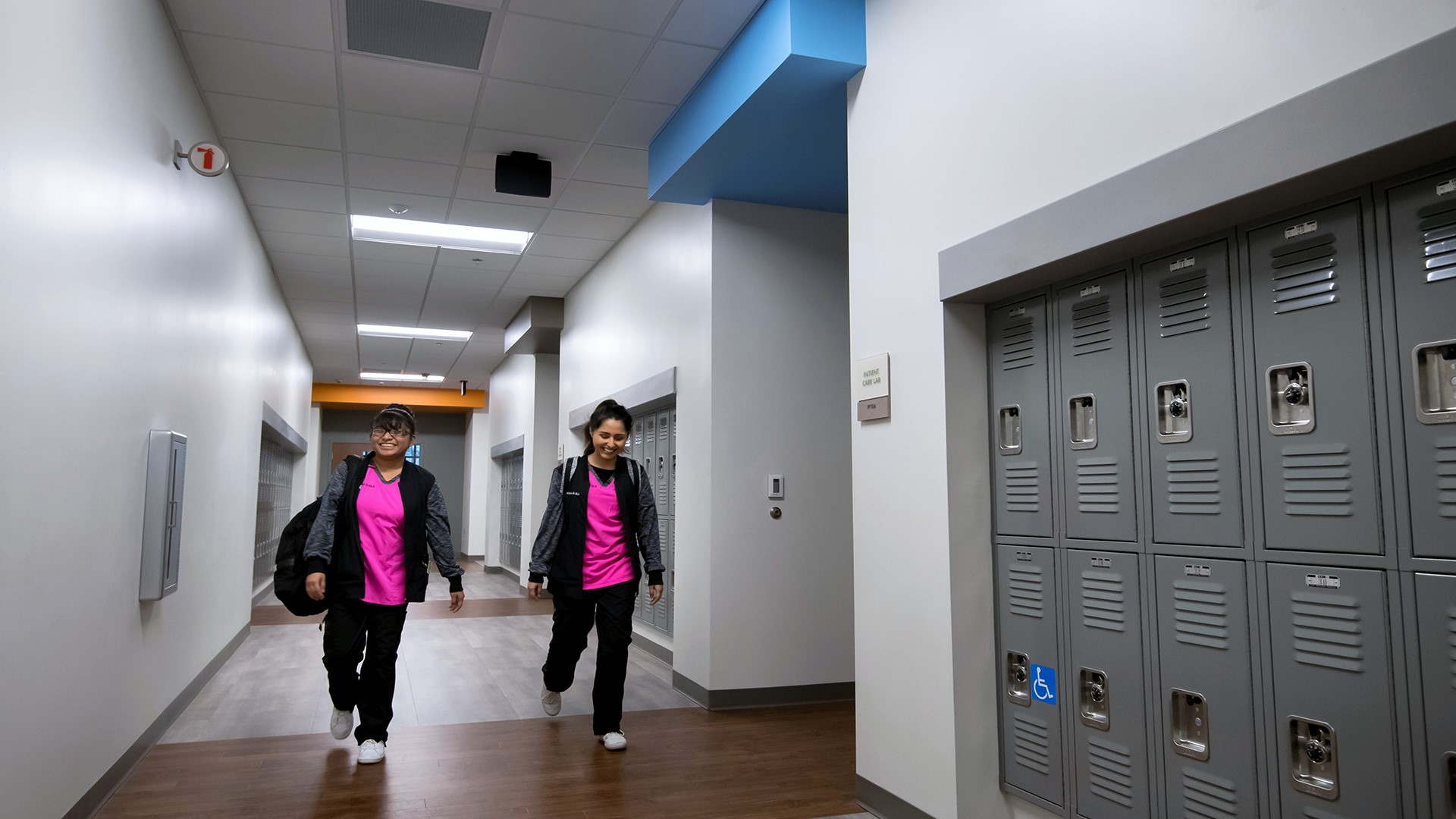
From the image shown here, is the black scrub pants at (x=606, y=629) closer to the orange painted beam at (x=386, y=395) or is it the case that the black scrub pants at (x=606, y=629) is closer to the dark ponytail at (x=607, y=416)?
the dark ponytail at (x=607, y=416)

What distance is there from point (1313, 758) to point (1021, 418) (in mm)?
1316

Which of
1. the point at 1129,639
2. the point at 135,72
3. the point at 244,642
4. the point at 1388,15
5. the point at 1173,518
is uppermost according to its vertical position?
the point at 135,72

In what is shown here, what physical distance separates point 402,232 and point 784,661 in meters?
4.73

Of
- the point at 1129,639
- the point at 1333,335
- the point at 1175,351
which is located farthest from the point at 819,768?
the point at 1333,335

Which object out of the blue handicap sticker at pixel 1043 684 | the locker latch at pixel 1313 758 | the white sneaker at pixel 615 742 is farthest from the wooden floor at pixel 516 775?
the locker latch at pixel 1313 758

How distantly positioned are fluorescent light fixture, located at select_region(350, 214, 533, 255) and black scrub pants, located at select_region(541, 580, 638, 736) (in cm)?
408

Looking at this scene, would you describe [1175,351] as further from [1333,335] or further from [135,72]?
[135,72]

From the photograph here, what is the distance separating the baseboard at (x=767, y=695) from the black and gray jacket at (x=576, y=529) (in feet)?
4.08

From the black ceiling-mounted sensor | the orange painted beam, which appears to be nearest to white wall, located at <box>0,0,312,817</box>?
the black ceiling-mounted sensor

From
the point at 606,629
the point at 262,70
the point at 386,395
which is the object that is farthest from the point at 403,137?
the point at 386,395

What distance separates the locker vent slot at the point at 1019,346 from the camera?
10.3ft

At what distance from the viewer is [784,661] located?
5.62 m

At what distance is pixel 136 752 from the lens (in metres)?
4.15

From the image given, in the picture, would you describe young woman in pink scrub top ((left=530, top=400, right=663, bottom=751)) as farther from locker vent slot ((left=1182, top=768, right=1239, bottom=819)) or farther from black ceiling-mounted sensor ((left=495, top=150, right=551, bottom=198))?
locker vent slot ((left=1182, top=768, right=1239, bottom=819))
